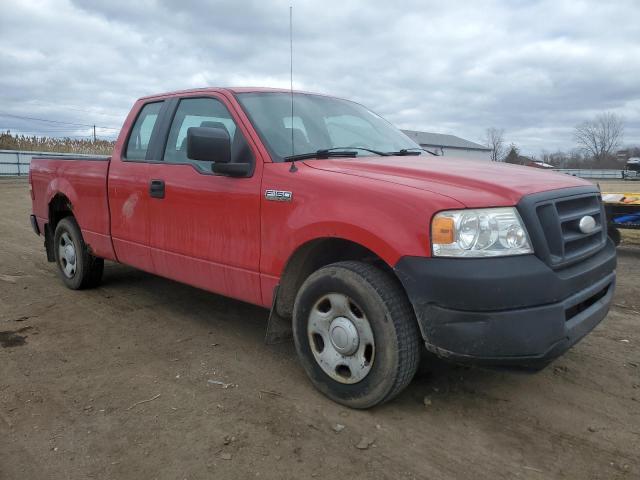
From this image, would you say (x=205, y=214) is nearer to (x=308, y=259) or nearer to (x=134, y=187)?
(x=308, y=259)

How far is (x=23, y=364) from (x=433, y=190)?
3069mm

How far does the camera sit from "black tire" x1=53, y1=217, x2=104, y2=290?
5.58m

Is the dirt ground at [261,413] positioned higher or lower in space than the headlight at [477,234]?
lower

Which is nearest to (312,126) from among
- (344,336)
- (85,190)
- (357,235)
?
(357,235)

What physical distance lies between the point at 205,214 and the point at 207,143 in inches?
26.3

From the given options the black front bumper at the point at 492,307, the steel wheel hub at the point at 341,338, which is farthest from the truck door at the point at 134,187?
the black front bumper at the point at 492,307

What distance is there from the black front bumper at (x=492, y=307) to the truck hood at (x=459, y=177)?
338 mm

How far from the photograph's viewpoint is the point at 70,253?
19.0 feet

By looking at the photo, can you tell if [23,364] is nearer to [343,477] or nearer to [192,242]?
[192,242]

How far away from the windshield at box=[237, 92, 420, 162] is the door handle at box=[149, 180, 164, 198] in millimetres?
954

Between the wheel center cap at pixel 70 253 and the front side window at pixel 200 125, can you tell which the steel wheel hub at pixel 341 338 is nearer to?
the front side window at pixel 200 125

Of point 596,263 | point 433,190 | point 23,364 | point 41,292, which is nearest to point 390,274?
point 433,190

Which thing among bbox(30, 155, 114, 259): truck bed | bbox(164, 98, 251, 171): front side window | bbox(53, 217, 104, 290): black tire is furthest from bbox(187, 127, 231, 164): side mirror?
bbox(53, 217, 104, 290): black tire

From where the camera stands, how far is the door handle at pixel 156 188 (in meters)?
4.22
